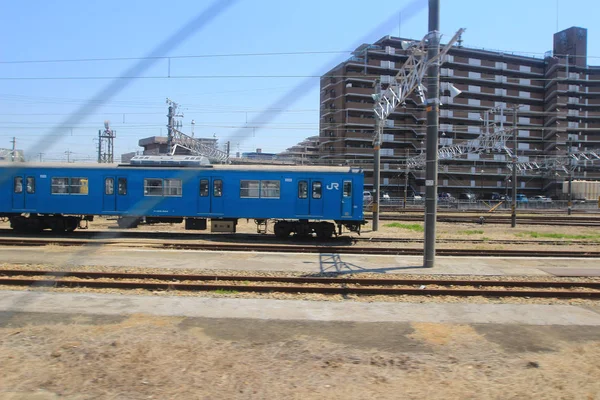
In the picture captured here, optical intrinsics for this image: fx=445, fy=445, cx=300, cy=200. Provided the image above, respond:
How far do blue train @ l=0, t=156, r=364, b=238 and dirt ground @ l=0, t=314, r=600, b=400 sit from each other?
11.4 meters

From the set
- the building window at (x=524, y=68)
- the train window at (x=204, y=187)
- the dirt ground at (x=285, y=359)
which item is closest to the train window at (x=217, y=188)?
the train window at (x=204, y=187)

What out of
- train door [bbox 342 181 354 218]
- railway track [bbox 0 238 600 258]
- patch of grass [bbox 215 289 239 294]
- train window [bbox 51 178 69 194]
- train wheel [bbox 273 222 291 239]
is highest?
train window [bbox 51 178 69 194]

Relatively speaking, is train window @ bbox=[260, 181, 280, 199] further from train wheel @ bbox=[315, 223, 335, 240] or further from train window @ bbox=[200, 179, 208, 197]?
train window @ bbox=[200, 179, 208, 197]

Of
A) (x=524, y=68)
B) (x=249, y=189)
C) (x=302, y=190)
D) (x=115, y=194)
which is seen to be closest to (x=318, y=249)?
(x=302, y=190)

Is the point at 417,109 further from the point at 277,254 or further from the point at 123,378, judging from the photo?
the point at 123,378

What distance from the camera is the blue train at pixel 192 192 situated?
18.5 m

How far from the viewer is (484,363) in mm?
5551

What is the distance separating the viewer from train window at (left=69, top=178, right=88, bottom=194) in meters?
19.1

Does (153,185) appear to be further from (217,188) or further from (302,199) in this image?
(302,199)

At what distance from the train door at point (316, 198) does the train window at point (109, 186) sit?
8.48 metres

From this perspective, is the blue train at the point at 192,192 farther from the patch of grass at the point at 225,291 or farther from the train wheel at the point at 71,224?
the patch of grass at the point at 225,291

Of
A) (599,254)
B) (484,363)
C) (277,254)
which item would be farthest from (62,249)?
(599,254)

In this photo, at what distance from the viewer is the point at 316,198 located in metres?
18.4

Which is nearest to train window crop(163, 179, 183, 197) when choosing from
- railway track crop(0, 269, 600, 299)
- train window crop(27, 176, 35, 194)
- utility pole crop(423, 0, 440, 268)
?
train window crop(27, 176, 35, 194)
